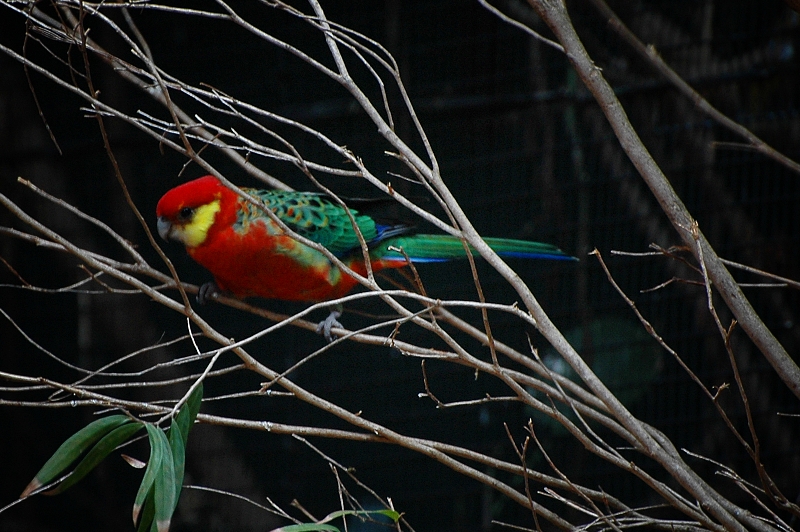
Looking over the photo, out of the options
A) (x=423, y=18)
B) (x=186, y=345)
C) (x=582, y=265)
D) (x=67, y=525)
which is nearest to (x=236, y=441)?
(x=186, y=345)

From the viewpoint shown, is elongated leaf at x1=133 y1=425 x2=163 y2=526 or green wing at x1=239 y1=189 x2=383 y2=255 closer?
elongated leaf at x1=133 y1=425 x2=163 y2=526

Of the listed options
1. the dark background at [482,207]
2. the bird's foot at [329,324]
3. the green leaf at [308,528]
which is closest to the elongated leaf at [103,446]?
the green leaf at [308,528]

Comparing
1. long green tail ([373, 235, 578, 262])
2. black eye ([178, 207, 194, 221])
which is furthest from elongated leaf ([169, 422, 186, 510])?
long green tail ([373, 235, 578, 262])

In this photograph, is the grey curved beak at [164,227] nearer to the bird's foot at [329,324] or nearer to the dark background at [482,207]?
the bird's foot at [329,324]

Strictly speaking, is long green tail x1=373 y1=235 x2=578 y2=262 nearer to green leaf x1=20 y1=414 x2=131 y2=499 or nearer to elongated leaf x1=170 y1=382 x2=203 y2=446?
elongated leaf x1=170 y1=382 x2=203 y2=446

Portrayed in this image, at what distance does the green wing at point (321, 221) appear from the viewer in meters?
1.91

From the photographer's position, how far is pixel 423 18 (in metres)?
2.56

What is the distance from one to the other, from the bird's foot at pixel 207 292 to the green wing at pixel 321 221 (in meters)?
0.24

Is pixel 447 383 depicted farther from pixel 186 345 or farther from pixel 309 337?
pixel 186 345

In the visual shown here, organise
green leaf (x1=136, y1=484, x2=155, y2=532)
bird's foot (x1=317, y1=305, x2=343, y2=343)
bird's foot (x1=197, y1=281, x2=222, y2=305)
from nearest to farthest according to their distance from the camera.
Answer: green leaf (x1=136, y1=484, x2=155, y2=532)
bird's foot (x1=317, y1=305, x2=343, y2=343)
bird's foot (x1=197, y1=281, x2=222, y2=305)

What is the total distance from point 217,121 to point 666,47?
1.52m

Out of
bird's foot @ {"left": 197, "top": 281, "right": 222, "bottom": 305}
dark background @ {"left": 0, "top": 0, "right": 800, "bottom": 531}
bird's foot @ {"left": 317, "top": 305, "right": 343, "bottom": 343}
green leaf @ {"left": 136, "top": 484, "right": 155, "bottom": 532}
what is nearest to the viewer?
green leaf @ {"left": 136, "top": 484, "right": 155, "bottom": 532}

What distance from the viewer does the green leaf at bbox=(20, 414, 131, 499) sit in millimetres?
883

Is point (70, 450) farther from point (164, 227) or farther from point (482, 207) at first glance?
point (482, 207)
